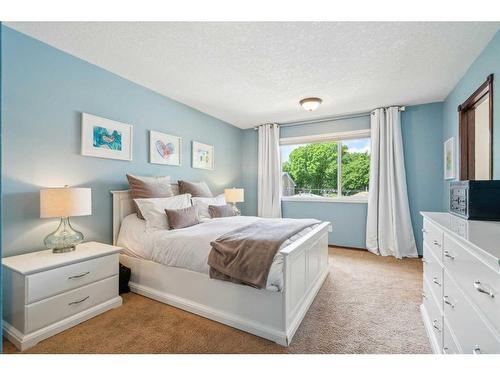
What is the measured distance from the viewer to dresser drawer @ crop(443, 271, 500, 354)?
3.10 ft

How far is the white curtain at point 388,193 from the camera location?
3645 millimetres

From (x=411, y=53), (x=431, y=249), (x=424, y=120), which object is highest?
(x=411, y=53)

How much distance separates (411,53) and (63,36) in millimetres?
3125

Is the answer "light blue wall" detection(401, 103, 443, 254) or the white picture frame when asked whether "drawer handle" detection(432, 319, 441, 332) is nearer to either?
"light blue wall" detection(401, 103, 443, 254)

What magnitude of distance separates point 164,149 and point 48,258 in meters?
1.84

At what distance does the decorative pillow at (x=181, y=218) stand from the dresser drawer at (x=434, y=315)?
85.9 inches

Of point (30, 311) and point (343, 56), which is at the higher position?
point (343, 56)

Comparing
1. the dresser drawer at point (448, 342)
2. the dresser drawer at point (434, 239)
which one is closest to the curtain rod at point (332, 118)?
the dresser drawer at point (434, 239)

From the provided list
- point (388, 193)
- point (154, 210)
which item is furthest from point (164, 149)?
point (388, 193)

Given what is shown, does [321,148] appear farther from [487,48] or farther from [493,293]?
[493,293]

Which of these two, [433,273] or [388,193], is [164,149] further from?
[388,193]

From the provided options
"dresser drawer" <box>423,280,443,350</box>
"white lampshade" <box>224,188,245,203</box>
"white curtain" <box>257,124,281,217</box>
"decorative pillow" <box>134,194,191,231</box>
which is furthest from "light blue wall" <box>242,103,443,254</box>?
"decorative pillow" <box>134,194,191,231</box>
